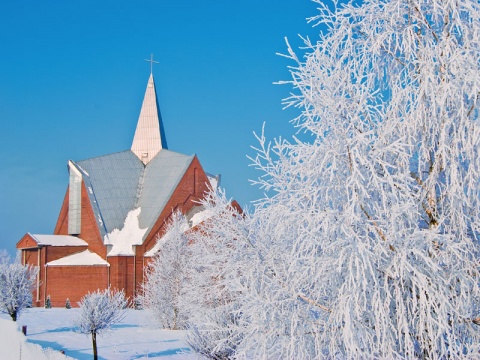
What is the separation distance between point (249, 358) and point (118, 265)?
3035cm

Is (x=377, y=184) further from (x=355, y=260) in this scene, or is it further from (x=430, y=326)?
(x=430, y=326)

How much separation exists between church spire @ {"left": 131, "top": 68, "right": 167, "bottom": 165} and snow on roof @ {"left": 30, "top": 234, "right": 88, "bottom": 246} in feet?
24.4

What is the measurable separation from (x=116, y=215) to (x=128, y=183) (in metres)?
2.79

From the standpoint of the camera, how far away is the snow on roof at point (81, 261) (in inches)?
1538

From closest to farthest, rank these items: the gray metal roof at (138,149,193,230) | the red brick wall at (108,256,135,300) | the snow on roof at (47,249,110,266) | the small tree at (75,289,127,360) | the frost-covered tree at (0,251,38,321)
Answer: the small tree at (75,289,127,360) < the frost-covered tree at (0,251,38,321) < the red brick wall at (108,256,135,300) < the snow on roof at (47,249,110,266) < the gray metal roof at (138,149,193,230)

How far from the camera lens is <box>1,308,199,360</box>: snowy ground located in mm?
16634

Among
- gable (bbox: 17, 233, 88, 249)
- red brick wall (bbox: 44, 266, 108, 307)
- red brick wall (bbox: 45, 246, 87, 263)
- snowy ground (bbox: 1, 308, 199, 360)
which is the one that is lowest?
snowy ground (bbox: 1, 308, 199, 360)

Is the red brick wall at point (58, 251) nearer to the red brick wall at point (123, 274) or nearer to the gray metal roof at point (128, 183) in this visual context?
the gray metal roof at point (128, 183)

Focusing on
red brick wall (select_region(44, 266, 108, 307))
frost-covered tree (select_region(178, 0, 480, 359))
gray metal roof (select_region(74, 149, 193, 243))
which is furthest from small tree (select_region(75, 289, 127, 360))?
gray metal roof (select_region(74, 149, 193, 243))

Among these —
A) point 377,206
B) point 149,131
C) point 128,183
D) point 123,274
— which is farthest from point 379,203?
point 149,131

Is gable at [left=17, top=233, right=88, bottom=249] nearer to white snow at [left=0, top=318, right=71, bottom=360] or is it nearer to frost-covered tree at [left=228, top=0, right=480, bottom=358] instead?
white snow at [left=0, top=318, right=71, bottom=360]

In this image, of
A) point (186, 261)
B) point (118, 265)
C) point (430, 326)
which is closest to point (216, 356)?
point (430, 326)

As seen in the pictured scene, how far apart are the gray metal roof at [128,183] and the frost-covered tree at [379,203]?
110ft

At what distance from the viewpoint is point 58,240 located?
40.3 metres
